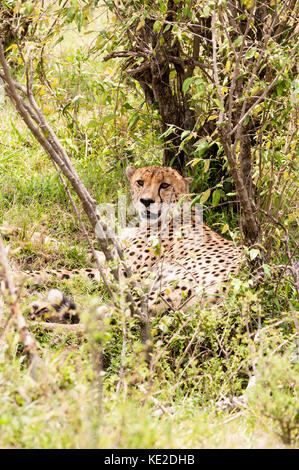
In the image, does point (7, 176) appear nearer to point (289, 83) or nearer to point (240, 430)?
point (289, 83)

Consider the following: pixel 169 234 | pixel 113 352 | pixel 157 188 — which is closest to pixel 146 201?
pixel 157 188

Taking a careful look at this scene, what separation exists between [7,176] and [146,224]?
1.13 metres

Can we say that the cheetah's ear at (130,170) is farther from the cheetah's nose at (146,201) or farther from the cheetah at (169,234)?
the cheetah's nose at (146,201)

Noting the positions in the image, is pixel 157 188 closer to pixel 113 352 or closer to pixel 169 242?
pixel 169 242

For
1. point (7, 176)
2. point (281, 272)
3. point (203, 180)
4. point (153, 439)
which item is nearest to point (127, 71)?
point (203, 180)

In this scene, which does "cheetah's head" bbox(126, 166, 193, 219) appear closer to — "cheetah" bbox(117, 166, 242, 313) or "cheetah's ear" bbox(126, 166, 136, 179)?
"cheetah" bbox(117, 166, 242, 313)

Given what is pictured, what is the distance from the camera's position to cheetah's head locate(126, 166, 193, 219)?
393 cm

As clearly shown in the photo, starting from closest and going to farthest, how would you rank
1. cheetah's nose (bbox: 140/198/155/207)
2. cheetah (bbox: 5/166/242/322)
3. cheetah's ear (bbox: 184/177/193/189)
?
cheetah (bbox: 5/166/242/322) → cheetah's nose (bbox: 140/198/155/207) → cheetah's ear (bbox: 184/177/193/189)

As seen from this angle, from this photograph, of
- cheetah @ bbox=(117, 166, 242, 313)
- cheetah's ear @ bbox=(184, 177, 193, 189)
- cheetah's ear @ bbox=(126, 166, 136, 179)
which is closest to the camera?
cheetah @ bbox=(117, 166, 242, 313)

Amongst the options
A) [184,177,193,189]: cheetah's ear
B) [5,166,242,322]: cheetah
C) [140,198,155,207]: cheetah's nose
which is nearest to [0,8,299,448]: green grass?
[5,166,242,322]: cheetah

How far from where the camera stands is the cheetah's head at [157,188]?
3934mm

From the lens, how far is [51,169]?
4684 millimetres

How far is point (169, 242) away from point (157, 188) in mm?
352

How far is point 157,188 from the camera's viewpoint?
3936mm
